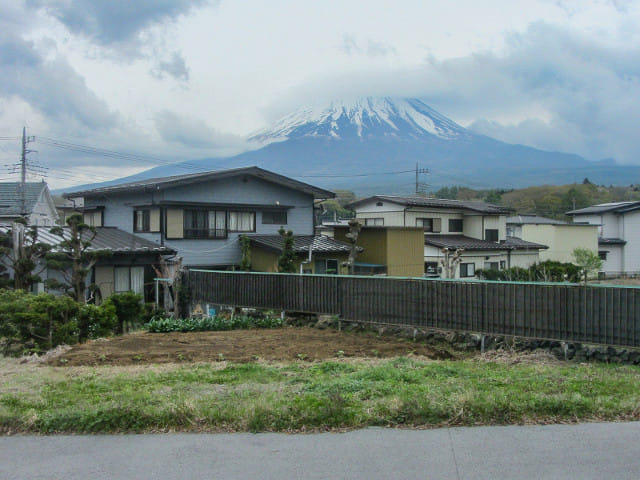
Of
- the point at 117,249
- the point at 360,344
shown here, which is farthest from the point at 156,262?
the point at 360,344

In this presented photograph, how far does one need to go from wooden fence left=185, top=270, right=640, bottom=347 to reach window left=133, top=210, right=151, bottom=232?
7249mm

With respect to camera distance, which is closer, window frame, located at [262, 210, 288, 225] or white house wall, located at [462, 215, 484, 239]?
window frame, located at [262, 210, 288, 225]

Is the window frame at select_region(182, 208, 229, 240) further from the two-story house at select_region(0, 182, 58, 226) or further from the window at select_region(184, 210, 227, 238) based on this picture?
the two-story house at select_region(0, 182, 58, 226)

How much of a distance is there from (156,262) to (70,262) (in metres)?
3.63

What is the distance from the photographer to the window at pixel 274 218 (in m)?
25.5

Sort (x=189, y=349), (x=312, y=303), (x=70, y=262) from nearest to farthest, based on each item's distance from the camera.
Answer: (x=189, y=349), (x=312, y=303), (x=70, y=262)

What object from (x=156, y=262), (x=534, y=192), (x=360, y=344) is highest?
(x=534, y=192)

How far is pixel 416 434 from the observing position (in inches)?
217

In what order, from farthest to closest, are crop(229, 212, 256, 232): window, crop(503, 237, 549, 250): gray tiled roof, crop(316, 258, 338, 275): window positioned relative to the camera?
1. crop(503, 237, 549, 250): gray tiled roof
2. crop(229, 212, 256, 232): window
3. crop(316, 258, 338, 275): window

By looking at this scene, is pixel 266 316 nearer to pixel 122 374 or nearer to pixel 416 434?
pixel 122 374

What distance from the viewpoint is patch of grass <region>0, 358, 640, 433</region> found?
5.78 meters

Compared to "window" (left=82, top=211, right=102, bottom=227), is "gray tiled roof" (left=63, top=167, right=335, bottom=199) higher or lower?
higher

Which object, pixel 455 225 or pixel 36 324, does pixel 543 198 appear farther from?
pixel 36 324

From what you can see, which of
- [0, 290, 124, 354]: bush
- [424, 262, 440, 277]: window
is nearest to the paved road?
[0, 290, 124, 354]: bush
